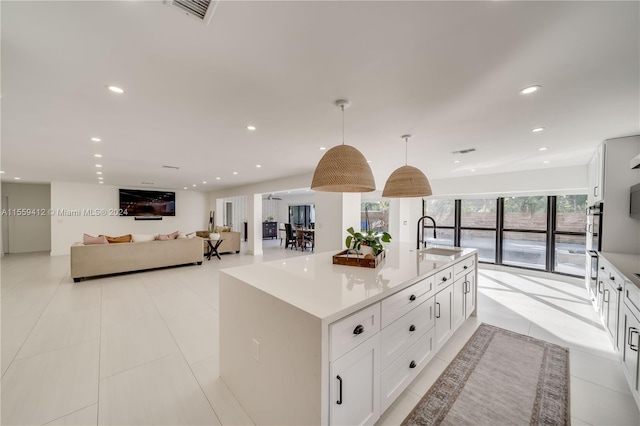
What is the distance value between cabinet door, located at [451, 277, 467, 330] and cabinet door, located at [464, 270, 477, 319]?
0.35 ft

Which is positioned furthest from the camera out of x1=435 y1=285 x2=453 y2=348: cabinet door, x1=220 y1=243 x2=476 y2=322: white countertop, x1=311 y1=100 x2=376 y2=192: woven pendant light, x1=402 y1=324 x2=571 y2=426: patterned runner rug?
x1=435 y1=285 x2=453 y2=348: cabinet door

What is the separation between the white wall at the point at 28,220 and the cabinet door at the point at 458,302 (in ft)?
41.5

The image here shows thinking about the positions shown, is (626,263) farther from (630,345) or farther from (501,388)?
(501,388)

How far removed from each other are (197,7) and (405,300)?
83.0 inches

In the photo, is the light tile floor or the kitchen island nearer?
the kitchen island

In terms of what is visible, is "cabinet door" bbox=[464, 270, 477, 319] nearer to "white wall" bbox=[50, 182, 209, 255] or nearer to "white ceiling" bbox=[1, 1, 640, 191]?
"white ceiling" bbox=[1, 1, 640, 191]

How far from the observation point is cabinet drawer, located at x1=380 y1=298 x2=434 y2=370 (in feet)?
5.12

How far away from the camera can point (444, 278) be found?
2318 mm

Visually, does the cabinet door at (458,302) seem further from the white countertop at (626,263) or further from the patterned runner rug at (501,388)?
the white countertop at (626,263)

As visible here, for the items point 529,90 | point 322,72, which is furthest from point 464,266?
point 322,72

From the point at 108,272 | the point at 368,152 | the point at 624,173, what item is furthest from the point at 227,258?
the point at 624,173

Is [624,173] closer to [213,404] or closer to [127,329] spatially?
[213,404]

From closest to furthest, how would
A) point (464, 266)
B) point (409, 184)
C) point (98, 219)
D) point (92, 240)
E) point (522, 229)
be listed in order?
1. point (409, 184)
2. point (464, 266)
3. point (92, 240)
4. point (522, 229)
5. point (98, 219)

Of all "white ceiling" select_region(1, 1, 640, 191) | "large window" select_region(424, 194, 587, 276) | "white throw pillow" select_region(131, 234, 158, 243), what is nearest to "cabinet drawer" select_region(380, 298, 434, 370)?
"white ceiling" select_region(1, 1, 640, 191)
